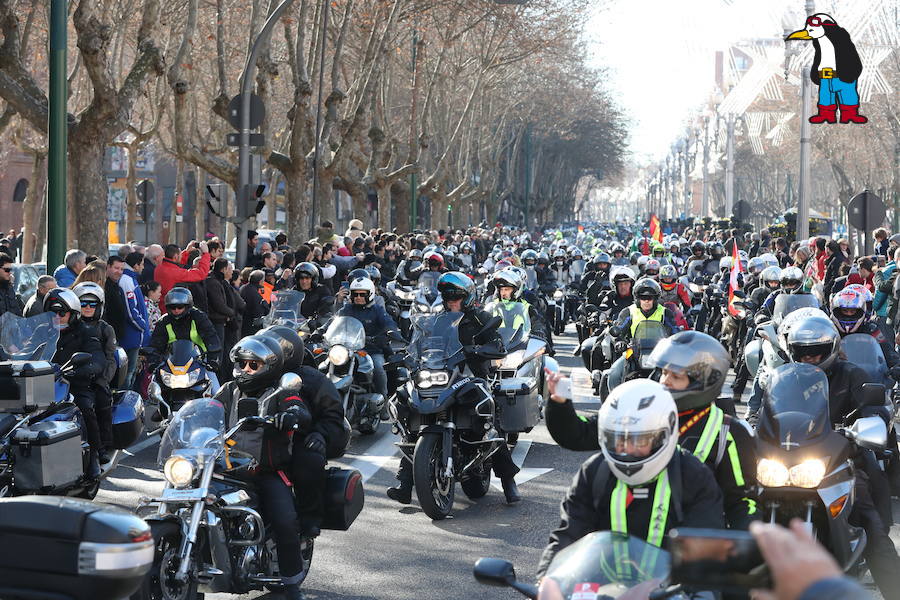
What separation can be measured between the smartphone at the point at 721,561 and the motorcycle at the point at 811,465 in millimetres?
3916

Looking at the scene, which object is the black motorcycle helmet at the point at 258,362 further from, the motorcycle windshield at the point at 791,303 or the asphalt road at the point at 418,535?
the motorcycle windshield at the point at 791,303

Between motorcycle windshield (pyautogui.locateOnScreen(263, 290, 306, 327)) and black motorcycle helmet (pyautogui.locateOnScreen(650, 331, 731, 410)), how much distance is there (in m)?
8.66

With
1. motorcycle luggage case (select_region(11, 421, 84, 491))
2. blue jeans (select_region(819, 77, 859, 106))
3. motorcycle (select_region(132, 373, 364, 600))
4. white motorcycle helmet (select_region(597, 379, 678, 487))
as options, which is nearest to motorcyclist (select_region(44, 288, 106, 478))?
motorcycle luggage case (select_region(11, 421, 84, 491))

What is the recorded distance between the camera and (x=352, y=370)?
1314cm

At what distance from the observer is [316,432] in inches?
284

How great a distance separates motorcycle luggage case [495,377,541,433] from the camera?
10.8 m

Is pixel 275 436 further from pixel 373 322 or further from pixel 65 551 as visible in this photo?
pixel 373 322

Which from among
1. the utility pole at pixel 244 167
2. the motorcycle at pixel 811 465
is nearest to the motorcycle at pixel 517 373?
the motorcycle at pixel 811 465

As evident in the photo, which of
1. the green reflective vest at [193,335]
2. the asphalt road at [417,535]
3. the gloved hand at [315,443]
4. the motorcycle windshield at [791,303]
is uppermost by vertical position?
the motorcycle windshield at [791,303]

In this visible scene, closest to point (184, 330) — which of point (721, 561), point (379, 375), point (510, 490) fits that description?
point (379, 375)

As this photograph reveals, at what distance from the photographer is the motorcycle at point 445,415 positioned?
969 centimetres

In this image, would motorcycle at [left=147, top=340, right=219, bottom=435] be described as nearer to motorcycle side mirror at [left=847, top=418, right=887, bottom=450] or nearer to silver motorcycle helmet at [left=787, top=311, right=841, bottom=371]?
silver motorcycle helmet at [left=787, top=311, right=841, bottom=371]

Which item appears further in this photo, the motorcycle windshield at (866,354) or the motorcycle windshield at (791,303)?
the motorcycle windshield at (791,303)

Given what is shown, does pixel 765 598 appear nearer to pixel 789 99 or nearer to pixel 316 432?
pixel 316 432
